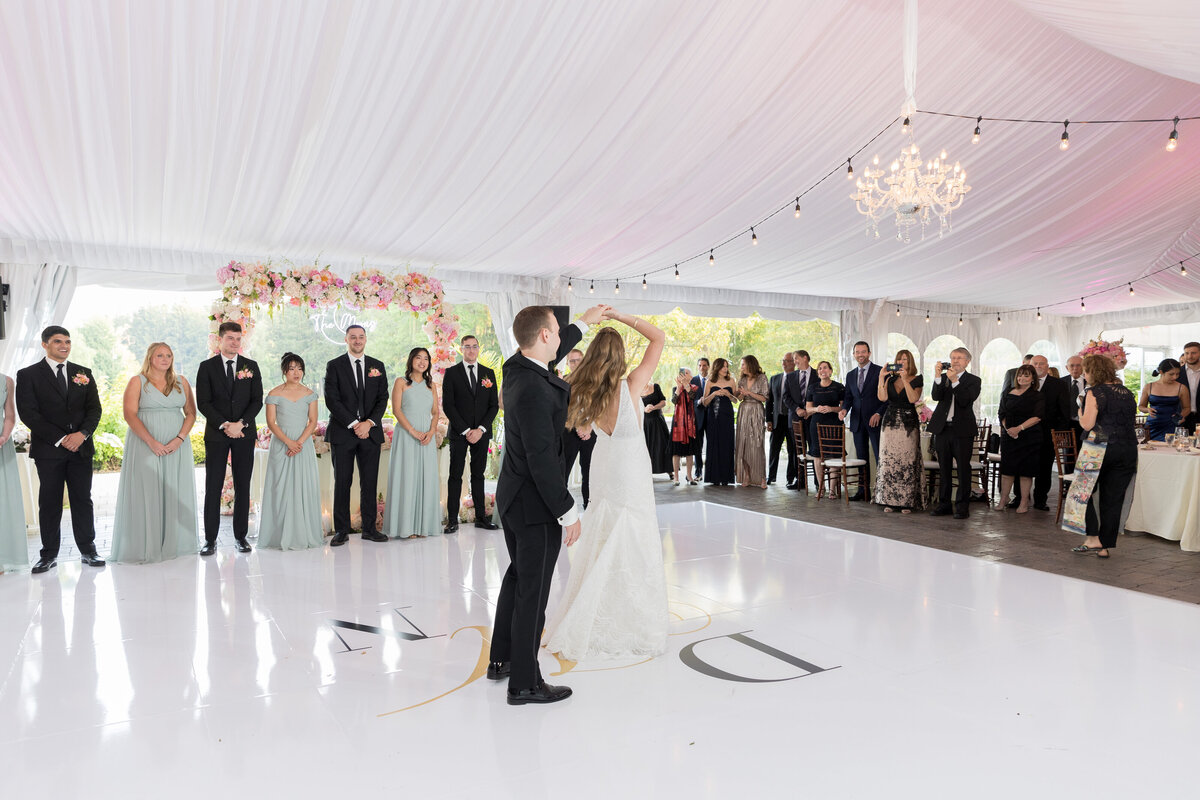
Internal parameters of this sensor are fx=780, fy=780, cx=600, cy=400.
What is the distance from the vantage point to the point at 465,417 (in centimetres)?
664

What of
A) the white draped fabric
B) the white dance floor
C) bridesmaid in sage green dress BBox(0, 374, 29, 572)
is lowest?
the white dance floor

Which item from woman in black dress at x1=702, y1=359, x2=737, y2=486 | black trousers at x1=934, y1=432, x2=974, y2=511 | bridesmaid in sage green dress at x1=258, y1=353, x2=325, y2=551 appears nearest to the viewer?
bridesmaid in sage green dress at x1=258, y1=353, x2=325, y2=551

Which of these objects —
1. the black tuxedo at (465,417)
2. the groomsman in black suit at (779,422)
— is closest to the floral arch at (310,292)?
the black tuxedo at (465,417)

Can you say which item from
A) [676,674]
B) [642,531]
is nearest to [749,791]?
[676,674]

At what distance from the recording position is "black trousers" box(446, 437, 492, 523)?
22.0 ft

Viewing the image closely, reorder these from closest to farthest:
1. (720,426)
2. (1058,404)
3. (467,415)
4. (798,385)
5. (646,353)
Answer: (646,353)
(467,415)
(1058,404)
(798,385)
(720,426)

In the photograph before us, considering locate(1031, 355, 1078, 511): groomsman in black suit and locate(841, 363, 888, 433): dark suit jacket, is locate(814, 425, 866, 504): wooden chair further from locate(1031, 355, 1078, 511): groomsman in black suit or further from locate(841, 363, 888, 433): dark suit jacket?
locate(1031, 355, 1078, 511): groomsman in black suit

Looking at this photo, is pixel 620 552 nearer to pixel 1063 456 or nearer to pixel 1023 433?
pixel 1063 456

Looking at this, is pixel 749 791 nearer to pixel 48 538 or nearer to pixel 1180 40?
pixel 1180 40

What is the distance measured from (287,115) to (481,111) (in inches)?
50.2

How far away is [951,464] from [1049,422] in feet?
5.10

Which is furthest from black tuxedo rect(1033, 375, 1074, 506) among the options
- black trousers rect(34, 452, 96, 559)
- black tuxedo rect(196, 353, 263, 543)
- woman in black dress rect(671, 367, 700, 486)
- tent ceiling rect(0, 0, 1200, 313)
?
black trousers rect(34, 452, 96, 559)

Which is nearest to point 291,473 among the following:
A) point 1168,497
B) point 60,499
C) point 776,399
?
point 60,499

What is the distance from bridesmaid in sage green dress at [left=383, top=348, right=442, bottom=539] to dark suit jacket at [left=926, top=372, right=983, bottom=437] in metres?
4.60
